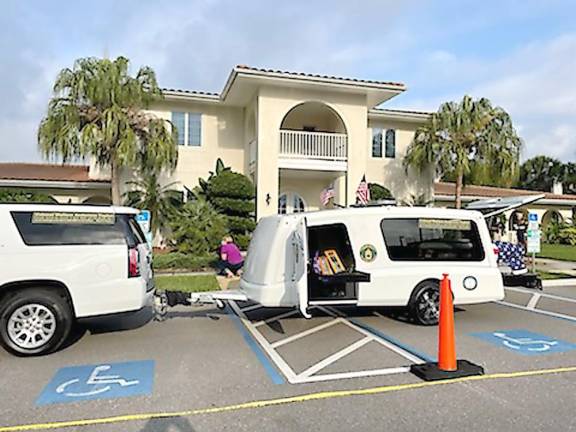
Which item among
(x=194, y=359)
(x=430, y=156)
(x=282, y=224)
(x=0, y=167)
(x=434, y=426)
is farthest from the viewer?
(x=0, y=167)

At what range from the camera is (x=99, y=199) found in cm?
2136

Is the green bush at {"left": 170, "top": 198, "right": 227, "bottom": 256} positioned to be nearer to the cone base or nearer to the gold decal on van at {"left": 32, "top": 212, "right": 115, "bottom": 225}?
the gold decal on van at {"left": 32, "top": 212, "right": 115, "bottom": 225}

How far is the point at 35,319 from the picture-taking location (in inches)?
245

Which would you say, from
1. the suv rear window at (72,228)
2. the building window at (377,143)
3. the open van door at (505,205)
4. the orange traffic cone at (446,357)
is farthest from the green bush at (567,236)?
the suv rear window at (72,228)

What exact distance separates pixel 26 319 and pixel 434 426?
16.8 ft

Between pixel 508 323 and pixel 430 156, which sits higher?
pixel 430 156

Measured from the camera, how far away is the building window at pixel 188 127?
20969 millimetres

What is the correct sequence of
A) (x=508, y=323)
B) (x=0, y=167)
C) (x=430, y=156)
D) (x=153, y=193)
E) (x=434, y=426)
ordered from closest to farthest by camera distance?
(x=434, y=426)
(x=508, y=323)
(x=153, y=193)
(x=430, y=156)
(x=0, y=167)

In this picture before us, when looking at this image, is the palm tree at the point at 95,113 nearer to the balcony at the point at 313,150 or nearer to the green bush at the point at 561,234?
the balcony at the point at 313,150

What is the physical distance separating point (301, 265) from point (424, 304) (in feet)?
7.49

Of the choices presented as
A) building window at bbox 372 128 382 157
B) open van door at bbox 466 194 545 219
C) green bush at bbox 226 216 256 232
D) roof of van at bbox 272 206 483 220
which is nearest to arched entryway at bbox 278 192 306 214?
green bush at bbox 226 216 256 232

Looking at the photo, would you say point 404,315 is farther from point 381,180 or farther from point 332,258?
point 381,180

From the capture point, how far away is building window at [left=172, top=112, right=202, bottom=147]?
68.8 feet

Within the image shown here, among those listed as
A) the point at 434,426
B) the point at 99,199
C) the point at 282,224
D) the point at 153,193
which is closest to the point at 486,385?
the point at 434,426
